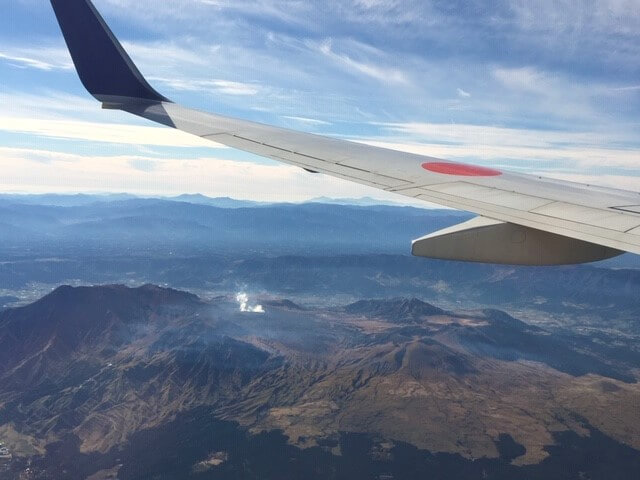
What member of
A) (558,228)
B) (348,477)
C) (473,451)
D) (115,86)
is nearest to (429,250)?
(558,228)

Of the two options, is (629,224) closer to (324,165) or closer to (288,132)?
(324,165)

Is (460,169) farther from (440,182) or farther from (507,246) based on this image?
(507,246)

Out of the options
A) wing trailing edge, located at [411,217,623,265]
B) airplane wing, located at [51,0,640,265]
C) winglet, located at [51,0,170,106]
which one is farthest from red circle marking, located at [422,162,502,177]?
winglet, located at [51,0,170,106]

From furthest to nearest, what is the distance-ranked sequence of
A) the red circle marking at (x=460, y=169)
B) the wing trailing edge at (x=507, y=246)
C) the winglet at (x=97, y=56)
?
1. the red circle marking at (x=460, y=169)
2. the winglet at (x=97, y=56)
3. the wing trailing edge at (x=507, y=246)

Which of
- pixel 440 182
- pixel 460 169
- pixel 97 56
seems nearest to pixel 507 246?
pixel 440 182

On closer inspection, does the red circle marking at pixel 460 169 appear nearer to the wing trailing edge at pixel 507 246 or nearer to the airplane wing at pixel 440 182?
the airplane wing at pixel 440 182

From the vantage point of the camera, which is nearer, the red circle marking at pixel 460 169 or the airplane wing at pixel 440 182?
the airplane wing at pixel 440 182

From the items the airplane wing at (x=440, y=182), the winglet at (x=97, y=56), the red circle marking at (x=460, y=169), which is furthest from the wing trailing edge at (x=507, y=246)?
the winglet at (x=97, y=56)
